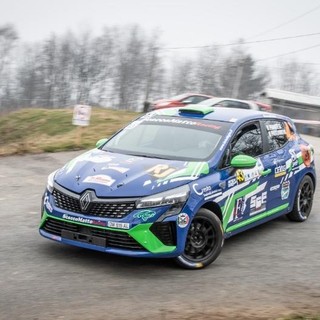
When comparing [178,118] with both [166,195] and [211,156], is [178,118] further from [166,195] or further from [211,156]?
[166,195]

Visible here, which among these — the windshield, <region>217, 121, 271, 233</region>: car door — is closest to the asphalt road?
<region>217, 121, 271, 233</region>: car door

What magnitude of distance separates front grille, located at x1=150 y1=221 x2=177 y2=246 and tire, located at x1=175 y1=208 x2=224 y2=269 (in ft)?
0.80

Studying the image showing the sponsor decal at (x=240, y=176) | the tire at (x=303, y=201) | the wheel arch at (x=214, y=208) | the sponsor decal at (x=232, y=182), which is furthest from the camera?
the tire at (x=303, y=201)

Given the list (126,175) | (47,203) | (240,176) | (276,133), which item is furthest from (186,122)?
(47,203)

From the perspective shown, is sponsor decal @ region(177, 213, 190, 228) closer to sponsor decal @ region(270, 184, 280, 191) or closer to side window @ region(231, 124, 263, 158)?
side window @ region(231, 124, 263, 158)

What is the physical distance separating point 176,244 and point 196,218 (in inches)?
14.8

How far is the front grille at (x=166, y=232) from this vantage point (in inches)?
227

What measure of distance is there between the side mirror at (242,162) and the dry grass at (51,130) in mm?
9654

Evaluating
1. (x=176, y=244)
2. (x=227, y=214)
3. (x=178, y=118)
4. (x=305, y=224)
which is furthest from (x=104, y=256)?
(x=305, y=224)

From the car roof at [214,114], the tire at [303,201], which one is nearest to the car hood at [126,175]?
the car roof at [214,114]

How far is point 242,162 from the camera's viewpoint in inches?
261

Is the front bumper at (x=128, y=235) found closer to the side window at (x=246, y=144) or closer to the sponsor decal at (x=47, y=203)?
the sponsor decal at (x=47, y=203)

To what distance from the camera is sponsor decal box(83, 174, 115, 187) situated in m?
5.97

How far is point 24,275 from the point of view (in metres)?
5.73
